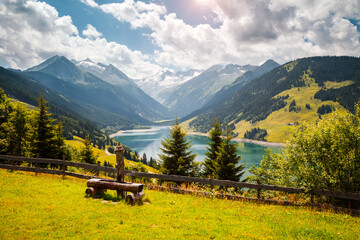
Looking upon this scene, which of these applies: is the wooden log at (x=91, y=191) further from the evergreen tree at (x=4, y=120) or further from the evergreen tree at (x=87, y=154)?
the evergreen tree at (x=87, y=154)

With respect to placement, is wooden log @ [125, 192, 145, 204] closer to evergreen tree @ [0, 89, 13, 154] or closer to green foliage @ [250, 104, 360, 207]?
green foliage @ [250, 104, 360, 207]

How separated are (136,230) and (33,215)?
5.71m

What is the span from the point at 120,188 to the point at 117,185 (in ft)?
1.24

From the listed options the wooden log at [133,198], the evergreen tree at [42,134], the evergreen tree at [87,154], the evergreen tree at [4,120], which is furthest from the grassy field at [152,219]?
the evergreen tree at [87,154]

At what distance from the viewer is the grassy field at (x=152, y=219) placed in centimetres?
857

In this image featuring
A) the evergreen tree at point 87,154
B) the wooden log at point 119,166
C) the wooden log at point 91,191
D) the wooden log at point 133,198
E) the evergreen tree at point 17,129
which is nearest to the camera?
the wooden log at point 133,198

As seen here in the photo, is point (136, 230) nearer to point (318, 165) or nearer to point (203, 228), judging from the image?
point (203, 228)

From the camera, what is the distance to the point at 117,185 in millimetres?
13047

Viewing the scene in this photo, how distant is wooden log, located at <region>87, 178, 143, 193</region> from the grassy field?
2.76 ft

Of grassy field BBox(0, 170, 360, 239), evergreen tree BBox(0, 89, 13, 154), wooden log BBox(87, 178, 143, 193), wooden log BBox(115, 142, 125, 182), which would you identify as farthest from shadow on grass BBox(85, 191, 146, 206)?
evergreen tree BBox(0, 89, 13, 154)

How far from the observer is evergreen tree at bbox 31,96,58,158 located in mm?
34253

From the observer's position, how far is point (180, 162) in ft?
89.4

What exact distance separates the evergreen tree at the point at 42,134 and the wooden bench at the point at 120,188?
2747cm

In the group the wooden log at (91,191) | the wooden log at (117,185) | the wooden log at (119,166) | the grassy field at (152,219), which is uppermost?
the wooden log at (119,166)
